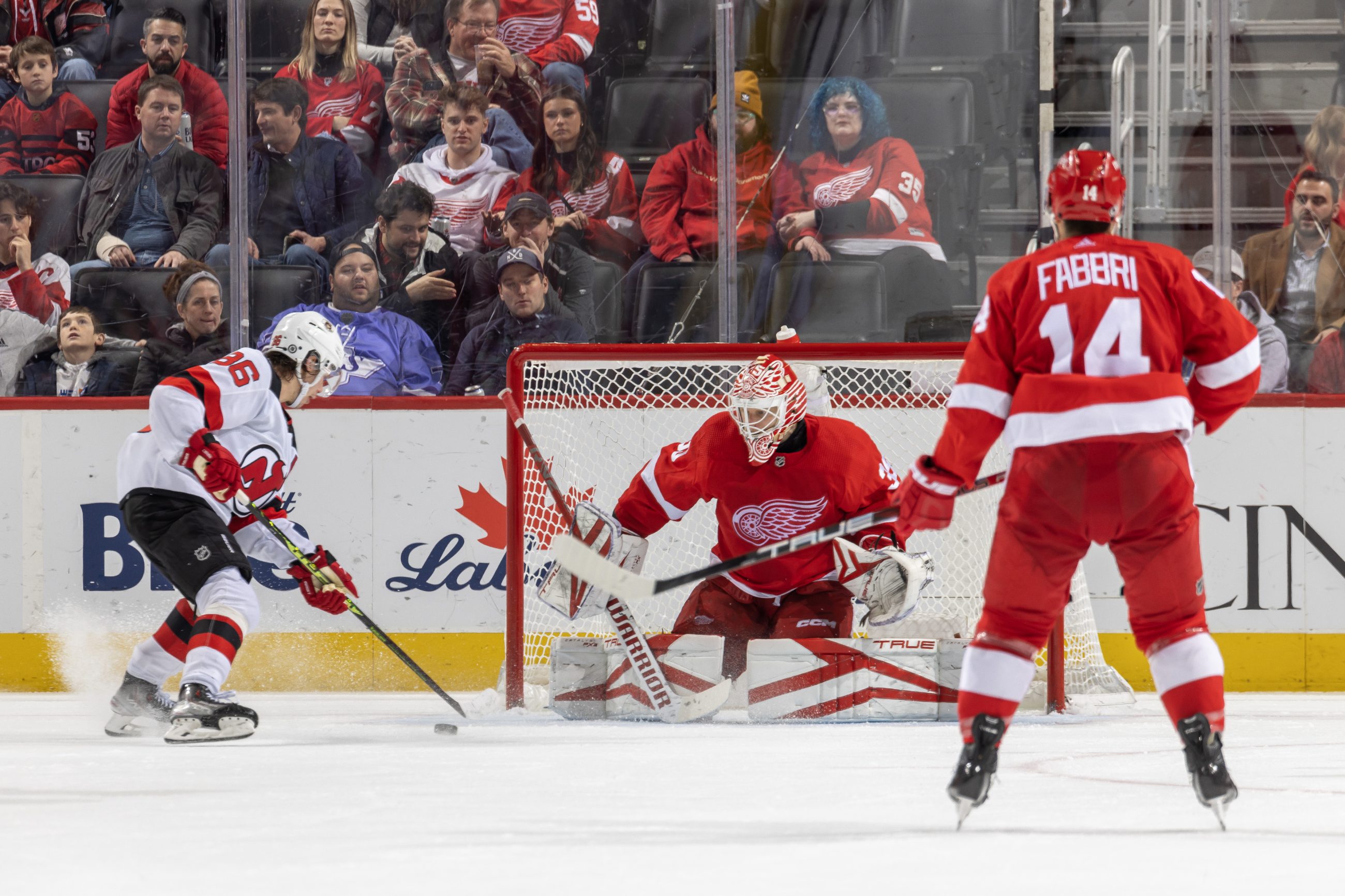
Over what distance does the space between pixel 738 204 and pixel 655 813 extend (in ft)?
9.59

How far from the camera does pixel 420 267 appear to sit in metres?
4.91

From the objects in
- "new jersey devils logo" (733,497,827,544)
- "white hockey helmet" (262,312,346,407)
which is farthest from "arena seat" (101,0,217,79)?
"new jersey devils logo" (733,497,827,544)

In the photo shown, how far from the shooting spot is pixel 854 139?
4.89 meters

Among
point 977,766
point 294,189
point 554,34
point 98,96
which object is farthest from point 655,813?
point 98,96

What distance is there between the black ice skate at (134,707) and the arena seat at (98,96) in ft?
7.54

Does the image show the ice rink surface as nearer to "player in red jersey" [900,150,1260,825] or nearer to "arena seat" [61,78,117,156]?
"player in red jersey" [900,150,1260,825]

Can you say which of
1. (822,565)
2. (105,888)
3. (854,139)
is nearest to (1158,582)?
(105,888)

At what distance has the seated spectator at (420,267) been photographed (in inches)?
192

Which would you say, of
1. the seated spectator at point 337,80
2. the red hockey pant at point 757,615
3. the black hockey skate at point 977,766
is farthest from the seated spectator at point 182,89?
the black hockey skate at point 977,766

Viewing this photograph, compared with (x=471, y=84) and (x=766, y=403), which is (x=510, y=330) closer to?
(x=471, y=84)

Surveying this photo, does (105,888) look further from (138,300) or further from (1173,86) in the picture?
(1173,86)

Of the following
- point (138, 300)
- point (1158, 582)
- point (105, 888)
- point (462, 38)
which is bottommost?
point (105, 888)

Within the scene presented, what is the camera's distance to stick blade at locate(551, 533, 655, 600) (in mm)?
2852

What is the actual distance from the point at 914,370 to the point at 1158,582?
83.1 inches
